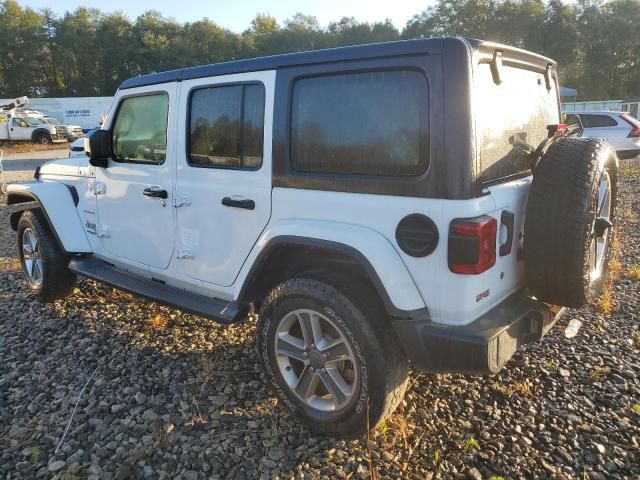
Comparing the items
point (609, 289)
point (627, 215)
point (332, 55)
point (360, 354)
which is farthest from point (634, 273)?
point (332, 55)

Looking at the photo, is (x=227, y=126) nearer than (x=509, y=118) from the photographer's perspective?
No

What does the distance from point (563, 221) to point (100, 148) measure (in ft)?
10.8

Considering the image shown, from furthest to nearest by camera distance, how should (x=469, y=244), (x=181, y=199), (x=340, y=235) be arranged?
(x=181, y=199)
(x=340, y=235)
(x=469, y=244)

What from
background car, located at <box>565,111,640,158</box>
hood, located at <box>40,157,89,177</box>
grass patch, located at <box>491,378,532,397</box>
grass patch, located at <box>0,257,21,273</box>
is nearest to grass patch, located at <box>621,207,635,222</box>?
background car, located at <box>565,111,640,158</box>

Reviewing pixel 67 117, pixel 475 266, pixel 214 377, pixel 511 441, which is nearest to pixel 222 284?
pixel 214 377

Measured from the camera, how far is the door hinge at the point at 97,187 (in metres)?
4.06

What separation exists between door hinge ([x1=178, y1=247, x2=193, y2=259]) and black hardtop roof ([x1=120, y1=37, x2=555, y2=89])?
116cm

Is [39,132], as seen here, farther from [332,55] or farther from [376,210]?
[376,210]

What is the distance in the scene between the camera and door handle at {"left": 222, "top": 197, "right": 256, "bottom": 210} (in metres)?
2.97

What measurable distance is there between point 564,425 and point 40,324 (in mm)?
4108

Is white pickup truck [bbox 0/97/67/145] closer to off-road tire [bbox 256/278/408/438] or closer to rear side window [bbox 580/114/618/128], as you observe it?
rear side window [bbox 580/114/618/128]

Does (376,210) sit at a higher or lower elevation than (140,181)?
lower

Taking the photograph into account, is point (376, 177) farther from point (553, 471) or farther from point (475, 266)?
point (553, 471)

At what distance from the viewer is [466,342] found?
2.27 m
